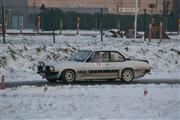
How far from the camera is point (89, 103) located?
1388 centimetres

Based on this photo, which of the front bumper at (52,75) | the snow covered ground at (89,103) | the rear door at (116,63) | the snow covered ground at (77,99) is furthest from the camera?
the rear door at (116,63)

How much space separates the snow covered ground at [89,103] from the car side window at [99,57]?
3.12m

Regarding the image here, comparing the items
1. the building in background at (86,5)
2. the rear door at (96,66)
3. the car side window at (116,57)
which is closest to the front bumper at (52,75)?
→ the rear door at (96,66)

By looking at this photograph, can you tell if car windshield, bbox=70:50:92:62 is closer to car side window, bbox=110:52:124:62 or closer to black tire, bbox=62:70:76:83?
black tire, bbox=62:70:76:83

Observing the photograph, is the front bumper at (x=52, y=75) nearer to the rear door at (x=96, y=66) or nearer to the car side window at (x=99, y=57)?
the rear door at (x=96, y=66)

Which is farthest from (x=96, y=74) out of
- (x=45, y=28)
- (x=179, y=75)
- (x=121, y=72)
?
(x=45, y=28)

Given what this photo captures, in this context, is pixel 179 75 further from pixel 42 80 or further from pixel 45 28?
pixel 45 28

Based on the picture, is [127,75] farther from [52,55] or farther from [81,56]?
[52,55]

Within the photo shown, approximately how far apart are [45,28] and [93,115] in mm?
40277

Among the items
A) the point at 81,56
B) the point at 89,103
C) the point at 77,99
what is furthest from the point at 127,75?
the point at 89,103

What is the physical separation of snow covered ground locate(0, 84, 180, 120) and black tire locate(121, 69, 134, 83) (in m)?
3.28

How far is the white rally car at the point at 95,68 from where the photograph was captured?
792 inches

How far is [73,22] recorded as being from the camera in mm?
64375

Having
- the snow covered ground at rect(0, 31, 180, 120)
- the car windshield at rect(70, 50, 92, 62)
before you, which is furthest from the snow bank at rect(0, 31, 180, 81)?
the car windshield at rect(70, 50, 92, 62)
